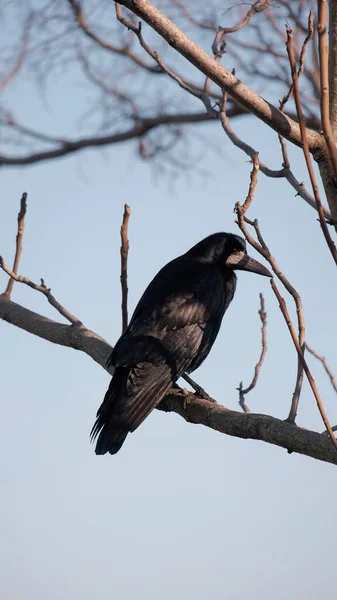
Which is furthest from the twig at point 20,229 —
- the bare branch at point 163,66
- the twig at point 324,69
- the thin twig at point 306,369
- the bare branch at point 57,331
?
the twig at point 324,69

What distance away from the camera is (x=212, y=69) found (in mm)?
2750

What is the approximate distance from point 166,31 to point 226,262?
2.77 m

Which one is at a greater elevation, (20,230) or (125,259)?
(20,230)

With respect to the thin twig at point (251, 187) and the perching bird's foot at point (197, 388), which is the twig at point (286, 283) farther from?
the perching bird's foot at point (197, 388)

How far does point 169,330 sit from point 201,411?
43.6 inches

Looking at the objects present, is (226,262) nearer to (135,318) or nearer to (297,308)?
(135,318)

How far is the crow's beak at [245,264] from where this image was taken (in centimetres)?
529

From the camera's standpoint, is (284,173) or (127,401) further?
(127,401)

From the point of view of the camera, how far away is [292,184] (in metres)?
3.46

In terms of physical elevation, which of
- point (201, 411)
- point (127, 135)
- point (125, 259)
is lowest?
point (201, 411)

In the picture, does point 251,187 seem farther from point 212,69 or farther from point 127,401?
point 127,401

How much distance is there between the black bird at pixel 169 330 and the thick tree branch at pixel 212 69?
69.8 inches

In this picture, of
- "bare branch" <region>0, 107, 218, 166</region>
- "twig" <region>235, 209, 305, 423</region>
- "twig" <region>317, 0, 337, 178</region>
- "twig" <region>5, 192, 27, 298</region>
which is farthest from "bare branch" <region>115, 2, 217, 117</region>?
"bare branch" <region>0, 107, 218, 166</region>

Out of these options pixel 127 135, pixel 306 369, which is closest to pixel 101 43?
pixel 127 135
